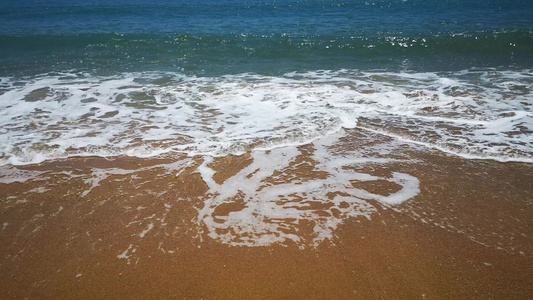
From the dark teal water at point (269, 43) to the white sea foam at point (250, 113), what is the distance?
179 centimetres

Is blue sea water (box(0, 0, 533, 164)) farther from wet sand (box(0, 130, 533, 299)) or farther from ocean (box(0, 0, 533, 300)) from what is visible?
wet sand (box(0, 130, 533, 299))

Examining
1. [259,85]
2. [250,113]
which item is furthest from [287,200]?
[259,85]

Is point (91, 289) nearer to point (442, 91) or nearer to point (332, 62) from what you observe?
point (442, 91)

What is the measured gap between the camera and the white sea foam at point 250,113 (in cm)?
500

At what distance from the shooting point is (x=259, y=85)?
28.0ft

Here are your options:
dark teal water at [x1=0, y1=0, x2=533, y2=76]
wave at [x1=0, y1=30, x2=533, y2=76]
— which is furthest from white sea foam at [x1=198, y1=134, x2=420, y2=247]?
dark teal water at [x1=0, y1=0, x2=533, y2=76]

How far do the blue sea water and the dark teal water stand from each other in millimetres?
91

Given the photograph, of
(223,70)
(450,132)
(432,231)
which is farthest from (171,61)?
(432,231)

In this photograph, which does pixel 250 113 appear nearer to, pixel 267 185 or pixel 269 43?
pixel 267 185

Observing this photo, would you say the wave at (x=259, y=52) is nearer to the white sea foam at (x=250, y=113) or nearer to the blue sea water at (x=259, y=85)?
the blue sea water at (x=259, y=85)

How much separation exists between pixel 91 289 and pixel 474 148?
5168 mm

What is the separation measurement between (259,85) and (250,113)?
2342 mm

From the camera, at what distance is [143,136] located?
5.36 meters

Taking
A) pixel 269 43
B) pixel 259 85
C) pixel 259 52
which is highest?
pixel 269 43
